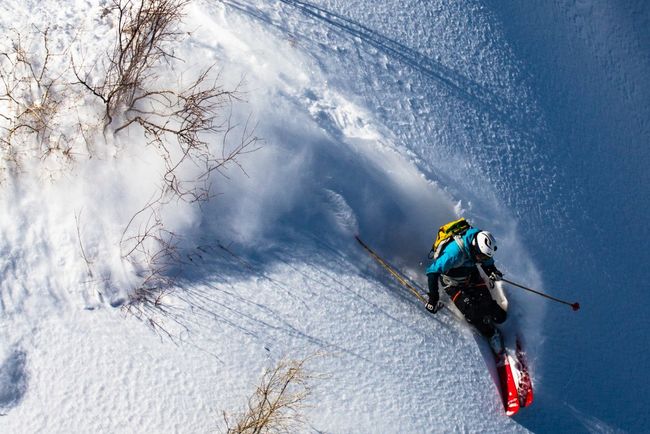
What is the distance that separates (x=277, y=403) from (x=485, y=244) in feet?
9.50

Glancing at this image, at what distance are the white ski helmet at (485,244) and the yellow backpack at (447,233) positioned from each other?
27cm

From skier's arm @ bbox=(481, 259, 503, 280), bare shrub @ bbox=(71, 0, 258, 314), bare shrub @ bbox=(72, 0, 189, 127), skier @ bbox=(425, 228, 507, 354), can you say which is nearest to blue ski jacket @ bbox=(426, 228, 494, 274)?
skier @ bbox=(425, 228, 507, 354)

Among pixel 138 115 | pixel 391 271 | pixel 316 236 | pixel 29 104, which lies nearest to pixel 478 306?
pixel 391 271

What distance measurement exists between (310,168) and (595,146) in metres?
4.47

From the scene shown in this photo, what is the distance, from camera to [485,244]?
673cm

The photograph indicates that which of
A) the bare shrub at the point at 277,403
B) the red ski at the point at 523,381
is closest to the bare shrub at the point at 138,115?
the bare shrub at the point at 277,403

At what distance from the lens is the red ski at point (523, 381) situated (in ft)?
22.5

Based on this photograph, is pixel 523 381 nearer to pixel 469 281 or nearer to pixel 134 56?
pixel 469 281

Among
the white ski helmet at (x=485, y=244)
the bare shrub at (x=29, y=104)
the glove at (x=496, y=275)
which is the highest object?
the bare shrub at (x=29, y=104)

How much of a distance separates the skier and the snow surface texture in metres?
0.26

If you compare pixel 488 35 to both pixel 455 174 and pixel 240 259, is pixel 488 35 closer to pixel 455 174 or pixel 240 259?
pixel 455 174

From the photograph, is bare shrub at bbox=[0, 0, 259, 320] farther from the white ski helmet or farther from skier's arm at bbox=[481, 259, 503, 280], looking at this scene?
skier's arm at bbox=[481, 259, 503, 280]

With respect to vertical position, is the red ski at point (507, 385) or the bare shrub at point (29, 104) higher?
the bare shrub at point (29, 104)

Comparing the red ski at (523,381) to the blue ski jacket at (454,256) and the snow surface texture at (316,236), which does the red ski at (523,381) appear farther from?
the blue ski jacket at (454,256)
